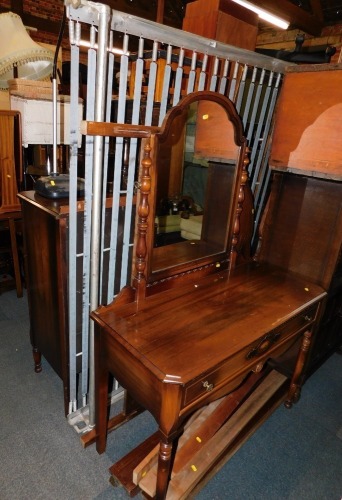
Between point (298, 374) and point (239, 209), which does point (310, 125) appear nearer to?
point (239, 209)

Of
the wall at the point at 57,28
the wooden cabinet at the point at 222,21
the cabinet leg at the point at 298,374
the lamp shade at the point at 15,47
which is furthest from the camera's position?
the wall at the point at 57,28

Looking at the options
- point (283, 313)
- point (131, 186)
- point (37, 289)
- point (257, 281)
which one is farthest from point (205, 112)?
point (37, 289)

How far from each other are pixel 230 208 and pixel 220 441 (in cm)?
124

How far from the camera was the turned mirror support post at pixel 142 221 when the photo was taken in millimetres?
1312

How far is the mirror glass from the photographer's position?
1518 millimetres

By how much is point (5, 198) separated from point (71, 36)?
198cm

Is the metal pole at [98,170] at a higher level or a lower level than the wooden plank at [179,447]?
higher

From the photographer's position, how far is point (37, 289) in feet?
6.20

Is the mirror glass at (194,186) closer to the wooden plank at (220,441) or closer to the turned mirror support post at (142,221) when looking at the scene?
the turned mirror support post at (142,221)

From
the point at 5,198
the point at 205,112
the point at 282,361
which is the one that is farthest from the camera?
the point at 5,198

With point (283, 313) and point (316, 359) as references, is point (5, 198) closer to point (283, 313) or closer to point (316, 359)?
point (283, 313)

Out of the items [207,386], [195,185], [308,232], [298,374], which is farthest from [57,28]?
[207,386]

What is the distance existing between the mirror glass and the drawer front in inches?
20.1

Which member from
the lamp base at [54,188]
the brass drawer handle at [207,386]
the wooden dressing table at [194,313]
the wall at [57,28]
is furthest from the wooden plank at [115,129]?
the wall at [57,28]
